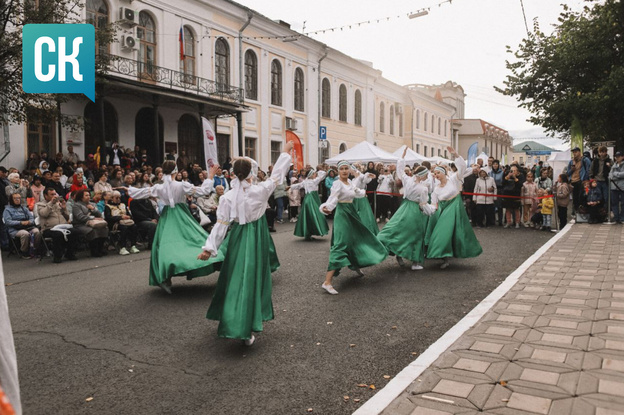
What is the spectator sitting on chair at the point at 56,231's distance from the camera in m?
10.5

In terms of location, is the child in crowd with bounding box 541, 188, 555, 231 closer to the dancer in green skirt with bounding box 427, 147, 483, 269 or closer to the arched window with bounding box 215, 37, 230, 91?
the dancer in green skirt with bounding box 427, 147, 483, 269

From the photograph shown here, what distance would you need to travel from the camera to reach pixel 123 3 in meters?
19.7

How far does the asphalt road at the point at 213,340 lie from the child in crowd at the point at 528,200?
746 cm

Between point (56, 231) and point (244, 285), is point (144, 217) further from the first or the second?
point (244, 285)

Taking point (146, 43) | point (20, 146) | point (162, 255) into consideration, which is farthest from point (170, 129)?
point (162, 255)

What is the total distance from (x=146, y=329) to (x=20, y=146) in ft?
43.0

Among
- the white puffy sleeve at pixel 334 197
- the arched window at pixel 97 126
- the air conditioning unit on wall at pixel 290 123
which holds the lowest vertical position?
the white puffy sleeve at pixel 334 197

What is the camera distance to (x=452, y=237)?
905cm

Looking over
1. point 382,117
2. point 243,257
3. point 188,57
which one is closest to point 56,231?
point 243,257

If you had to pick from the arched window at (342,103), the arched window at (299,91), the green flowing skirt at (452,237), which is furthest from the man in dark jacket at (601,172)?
the arched window at (342,103)

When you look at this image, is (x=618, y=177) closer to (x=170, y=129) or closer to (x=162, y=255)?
(x=162, y=255)

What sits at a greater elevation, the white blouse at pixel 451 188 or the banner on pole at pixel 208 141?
the banner on pole at pixel 208 141

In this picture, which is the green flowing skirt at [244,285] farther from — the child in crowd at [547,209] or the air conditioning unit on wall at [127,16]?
the air conditioning unit on wall at [127,16]

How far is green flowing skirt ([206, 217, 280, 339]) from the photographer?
4.87 m
